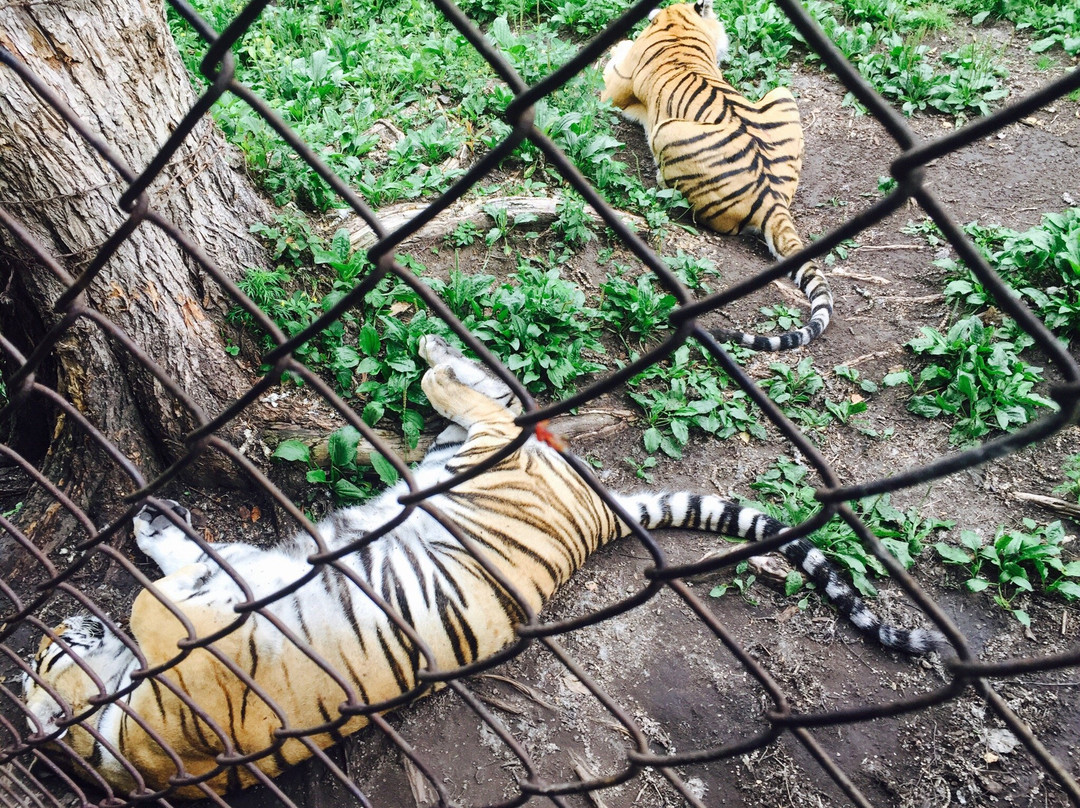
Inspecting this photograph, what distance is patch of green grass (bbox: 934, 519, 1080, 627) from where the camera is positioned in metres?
2.87

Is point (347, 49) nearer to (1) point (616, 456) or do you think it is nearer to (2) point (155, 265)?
(2) point (155, 265)

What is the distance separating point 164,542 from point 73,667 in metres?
0.55

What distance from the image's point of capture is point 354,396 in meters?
3.32

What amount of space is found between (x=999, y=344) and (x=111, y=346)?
12.5 ft

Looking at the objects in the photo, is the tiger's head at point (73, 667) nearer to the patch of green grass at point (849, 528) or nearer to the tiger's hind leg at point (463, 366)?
the tiger's hind leg at point (463, 366)

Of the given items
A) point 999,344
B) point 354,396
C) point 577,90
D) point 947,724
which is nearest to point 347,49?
point 577,90

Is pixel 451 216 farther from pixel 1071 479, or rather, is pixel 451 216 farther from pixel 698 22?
pixel 698 22

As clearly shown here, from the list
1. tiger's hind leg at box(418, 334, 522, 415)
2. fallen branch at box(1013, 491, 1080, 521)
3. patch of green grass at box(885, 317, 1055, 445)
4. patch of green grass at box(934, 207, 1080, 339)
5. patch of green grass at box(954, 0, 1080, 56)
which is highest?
patch of green grass at box(954, 0, 1080, 56)

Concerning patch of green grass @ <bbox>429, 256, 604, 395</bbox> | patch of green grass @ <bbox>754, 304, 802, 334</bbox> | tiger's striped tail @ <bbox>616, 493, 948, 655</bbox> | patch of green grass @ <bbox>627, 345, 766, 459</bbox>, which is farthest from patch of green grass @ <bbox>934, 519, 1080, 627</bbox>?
patch of green grass @ <bbox>429, 256, 604, 395</bbox>

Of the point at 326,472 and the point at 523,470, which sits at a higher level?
the point at 523,470

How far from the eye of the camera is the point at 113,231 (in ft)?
8.71

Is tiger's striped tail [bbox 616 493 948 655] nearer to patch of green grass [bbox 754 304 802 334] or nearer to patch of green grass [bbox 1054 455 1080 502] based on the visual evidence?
patch of green grass [bbox 1054 455 1080 502]

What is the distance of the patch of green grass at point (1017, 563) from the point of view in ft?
9.40

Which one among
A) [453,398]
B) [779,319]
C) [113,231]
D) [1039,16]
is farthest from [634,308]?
[1039,16]
